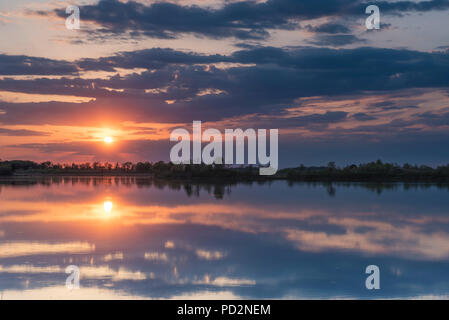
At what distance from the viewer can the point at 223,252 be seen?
11.6 meters

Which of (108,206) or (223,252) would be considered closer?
(223,252)

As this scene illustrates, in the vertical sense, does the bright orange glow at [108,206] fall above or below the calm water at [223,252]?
above

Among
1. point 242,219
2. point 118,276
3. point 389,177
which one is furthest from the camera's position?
point 389,177

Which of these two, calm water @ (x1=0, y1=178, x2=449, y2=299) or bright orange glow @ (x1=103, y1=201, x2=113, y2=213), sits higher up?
bright orange glow @ (x1=103, y1=201, x2=113, y2=213)

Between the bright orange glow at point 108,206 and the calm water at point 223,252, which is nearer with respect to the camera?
the calm water at point 223,252

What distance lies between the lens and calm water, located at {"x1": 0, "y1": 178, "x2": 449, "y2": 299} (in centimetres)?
845

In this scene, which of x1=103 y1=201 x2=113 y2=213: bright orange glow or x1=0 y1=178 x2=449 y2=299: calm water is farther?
x1=103 y1=201 x2=113 y2=213: bright orange glow

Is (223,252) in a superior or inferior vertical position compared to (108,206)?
inferior

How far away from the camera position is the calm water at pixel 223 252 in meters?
8.45

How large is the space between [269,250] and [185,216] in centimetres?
665
